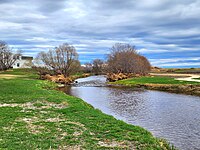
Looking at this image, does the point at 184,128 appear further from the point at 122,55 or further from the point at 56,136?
the point at 122,55

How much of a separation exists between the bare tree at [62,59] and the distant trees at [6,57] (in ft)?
127

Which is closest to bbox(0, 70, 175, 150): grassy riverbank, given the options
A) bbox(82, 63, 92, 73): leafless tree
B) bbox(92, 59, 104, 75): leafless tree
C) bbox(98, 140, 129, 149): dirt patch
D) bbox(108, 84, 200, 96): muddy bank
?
bbox(98, 140, 129, 149): dirt patch

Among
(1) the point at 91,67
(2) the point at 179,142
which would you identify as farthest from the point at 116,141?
(1) the point at 91,67

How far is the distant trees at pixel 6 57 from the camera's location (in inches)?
3954

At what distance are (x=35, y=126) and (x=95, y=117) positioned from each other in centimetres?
358

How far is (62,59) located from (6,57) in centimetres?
4446

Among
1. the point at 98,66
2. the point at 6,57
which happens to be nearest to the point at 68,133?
the point at 6,57

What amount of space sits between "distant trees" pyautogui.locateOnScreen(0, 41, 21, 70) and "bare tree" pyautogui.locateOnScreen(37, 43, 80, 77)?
38.8 meters

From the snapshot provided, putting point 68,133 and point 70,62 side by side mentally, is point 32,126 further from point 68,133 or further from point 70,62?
point 70,62

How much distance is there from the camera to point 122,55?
7962cm

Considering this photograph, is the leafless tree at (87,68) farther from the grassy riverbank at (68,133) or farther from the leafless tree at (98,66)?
the grassy riverbank at (68,133)

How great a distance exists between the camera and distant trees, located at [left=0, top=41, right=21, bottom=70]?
100 meters

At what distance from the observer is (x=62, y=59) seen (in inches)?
2645

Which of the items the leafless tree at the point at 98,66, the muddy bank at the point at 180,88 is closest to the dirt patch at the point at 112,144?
the muddy bank at the point at 180,88
